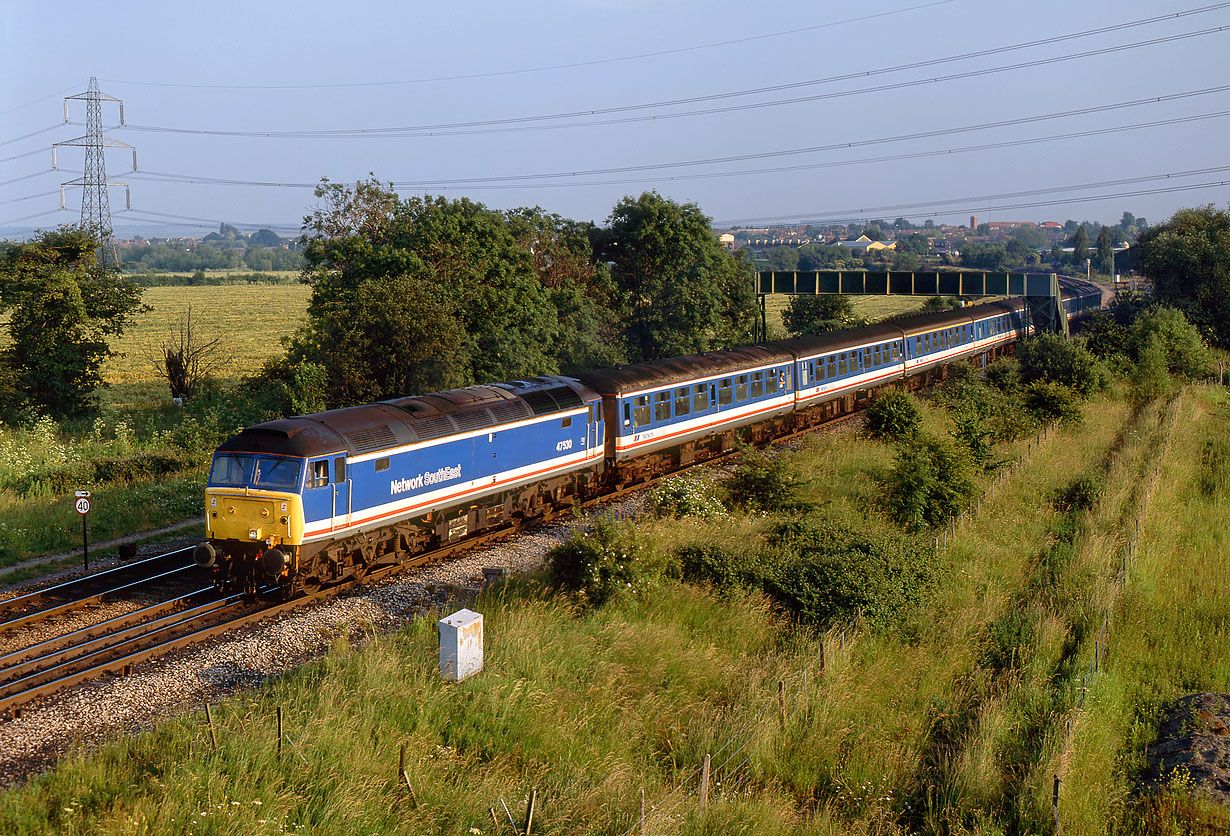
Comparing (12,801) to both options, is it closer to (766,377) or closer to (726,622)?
(726,622)

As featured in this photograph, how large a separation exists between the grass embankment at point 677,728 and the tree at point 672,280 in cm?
3514

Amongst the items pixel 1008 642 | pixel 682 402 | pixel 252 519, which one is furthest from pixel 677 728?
pixel 682 402

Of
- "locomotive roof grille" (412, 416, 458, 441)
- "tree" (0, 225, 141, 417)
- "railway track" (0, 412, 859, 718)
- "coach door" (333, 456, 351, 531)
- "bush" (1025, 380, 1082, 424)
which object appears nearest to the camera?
"railway track" (0, 412, 859, 718)

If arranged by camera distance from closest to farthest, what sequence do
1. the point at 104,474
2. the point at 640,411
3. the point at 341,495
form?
the point at 341,495 < the point at 640,411 < the point at 104,474

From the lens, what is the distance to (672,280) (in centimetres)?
5525

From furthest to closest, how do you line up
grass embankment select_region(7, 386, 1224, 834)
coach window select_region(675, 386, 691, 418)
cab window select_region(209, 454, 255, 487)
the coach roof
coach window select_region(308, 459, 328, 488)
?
coach window select_region(675, 386, 691, 418) < the coach roof < cab window select_region(209, 454, 255, 487) < coach window select_region(308, 459, 328, 488) < grass embankment select_region(7, 386, 1224, 834)

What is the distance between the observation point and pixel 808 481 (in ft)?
87.0

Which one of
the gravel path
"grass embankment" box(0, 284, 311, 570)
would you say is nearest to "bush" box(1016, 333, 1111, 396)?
the gravel path

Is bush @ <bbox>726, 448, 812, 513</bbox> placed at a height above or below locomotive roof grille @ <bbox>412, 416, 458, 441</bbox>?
below

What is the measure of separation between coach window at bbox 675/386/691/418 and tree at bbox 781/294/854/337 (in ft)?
125

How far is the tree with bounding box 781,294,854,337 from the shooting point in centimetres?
6562

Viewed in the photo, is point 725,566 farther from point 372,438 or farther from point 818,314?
point 818,314

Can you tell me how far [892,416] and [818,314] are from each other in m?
35.9

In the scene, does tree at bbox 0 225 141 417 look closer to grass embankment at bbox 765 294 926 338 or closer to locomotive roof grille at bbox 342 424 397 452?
locomotive roof grille at bbox 342 424 397 452
